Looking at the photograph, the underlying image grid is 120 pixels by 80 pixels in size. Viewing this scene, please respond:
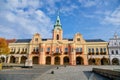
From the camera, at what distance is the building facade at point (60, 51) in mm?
55094

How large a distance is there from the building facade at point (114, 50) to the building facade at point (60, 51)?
1.66 meters

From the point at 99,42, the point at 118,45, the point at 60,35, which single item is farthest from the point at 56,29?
the point at 118,45

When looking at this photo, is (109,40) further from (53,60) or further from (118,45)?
(53,60)

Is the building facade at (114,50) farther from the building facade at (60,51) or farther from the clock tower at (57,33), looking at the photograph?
the clock tower at (57,33)

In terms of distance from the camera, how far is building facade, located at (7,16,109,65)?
181 ft

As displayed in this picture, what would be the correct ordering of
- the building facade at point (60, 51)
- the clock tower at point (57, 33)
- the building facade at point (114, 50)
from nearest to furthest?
the building facade at point (114, 50) → the building facade at point (60, 51) → the clock tower at point (57, 33)

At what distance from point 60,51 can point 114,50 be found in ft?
67.7

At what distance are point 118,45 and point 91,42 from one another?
10.2 m

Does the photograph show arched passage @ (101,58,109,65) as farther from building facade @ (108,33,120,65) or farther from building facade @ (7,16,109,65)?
building facade @ (108,33,120,65)

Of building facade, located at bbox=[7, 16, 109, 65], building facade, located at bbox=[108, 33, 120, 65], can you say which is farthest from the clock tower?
building facade, located at bbox=[108, 33, 120, 65]

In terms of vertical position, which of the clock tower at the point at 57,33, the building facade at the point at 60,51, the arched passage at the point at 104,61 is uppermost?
the clock tower at the point at 57,33

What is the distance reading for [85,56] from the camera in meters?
55.8

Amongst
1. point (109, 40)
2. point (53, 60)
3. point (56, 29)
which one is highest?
point (56, 29)

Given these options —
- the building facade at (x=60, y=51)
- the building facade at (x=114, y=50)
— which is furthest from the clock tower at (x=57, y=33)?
the building facade at (x=114, y=50)
